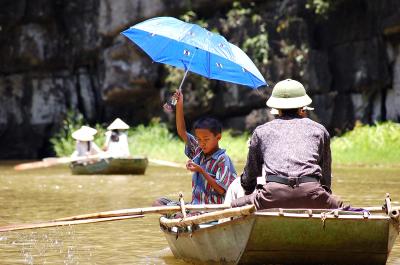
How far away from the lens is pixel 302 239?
6.35 m

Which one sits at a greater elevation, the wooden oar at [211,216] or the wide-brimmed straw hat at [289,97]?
the wide-brimmed straw hat at [289,97]

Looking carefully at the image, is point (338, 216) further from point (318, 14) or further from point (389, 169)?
point (318, 14)

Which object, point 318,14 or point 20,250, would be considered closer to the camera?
point 20,250

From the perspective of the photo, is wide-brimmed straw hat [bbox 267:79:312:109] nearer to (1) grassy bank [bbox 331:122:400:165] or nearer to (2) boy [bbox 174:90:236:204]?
(2) boy [bbox 174:90:236:204]

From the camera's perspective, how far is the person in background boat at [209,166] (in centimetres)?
745

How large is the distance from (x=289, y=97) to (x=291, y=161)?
1.93 ft

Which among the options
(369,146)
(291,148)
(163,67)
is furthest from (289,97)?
(163,67)

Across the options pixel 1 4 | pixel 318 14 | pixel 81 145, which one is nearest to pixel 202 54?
pixel 81 145

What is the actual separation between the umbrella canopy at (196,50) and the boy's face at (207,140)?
907 mm

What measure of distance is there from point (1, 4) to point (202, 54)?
79.9ft

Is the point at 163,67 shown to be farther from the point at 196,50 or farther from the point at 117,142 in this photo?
the point at 196,50

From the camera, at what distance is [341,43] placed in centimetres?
2773

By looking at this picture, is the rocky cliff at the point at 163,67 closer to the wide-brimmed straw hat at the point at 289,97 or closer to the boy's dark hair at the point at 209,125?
the boy's dark hair at the point at 209,125

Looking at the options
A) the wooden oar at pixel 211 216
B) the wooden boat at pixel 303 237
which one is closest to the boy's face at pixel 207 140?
the wooden oar at pixel 211 216
